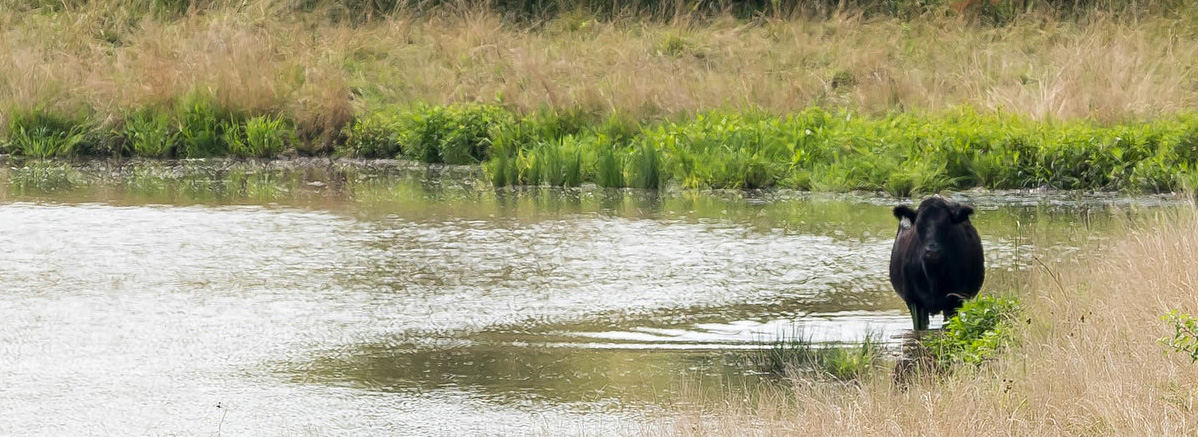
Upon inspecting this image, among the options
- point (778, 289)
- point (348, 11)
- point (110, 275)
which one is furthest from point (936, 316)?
point (348, 11)

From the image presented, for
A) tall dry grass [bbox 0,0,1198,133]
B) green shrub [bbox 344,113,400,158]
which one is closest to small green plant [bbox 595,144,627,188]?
tall dry grass [bbox 0,0,1198,133]

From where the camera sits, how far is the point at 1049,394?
6.19 m

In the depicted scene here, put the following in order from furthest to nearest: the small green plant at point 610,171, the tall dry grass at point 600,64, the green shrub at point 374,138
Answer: the green shrub at point 374,138 < the tall dry grass at point 600,64 < the small green plant at point 610,171

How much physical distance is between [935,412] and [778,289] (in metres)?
4.45

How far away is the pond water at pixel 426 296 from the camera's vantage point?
299 inches

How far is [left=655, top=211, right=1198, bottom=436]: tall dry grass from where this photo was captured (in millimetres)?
5805

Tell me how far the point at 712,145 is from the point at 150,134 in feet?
24.0

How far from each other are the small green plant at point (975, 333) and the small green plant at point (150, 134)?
13.2 metres

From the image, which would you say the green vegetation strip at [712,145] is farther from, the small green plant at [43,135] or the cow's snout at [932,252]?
the cow's snout at [932,252]

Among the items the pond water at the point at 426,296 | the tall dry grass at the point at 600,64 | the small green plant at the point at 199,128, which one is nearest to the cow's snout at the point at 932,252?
the pond water at the point at 426,296

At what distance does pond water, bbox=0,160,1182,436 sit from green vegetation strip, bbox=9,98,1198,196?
16.8 inches

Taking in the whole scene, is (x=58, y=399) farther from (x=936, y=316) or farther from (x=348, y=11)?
(x=348, y=11)

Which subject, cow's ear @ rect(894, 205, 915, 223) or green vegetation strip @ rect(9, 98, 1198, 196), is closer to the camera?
cow's ear @ rect(894, 205, 915, 223)

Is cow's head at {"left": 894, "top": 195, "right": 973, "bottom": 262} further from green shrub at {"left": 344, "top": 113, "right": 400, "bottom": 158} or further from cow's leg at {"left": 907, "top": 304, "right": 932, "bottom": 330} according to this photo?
green shrub at {"left": 344, "top": 113, "right": 400, "bottom": 158}
